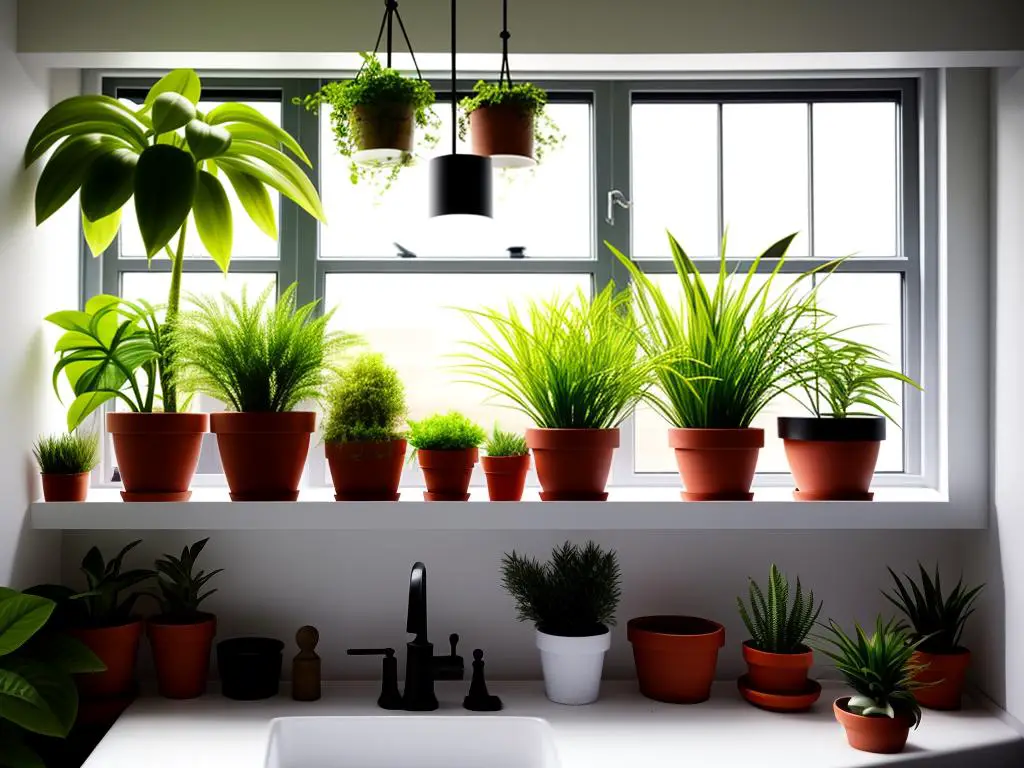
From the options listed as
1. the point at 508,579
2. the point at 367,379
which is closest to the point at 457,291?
the point at 367,379

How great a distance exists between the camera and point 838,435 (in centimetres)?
209

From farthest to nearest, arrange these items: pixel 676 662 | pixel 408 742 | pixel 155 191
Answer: pixel 676 662
pixel 408 742
pixel 155 191

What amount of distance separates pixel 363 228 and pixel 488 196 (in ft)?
2.40

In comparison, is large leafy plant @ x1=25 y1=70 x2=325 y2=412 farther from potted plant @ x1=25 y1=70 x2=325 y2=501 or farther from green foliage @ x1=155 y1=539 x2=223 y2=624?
green foliage @ x1=155 y1=539 x2=223 y2=624

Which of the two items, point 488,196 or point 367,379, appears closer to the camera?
point 488,196

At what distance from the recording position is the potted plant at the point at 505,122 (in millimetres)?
2008

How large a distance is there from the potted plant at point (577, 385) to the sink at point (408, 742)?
0.54 m

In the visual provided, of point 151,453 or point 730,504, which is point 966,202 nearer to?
point 730,504

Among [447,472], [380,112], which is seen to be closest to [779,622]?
[447,472]

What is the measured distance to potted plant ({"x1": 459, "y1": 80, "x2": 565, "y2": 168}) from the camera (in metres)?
2.01

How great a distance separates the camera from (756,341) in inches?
83.4

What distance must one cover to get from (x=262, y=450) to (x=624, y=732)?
3.37ft

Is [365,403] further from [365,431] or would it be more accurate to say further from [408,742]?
[408,742]

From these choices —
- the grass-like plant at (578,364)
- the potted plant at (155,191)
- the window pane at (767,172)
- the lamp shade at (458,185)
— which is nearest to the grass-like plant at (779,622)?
the grass-like plant at (578,364)
